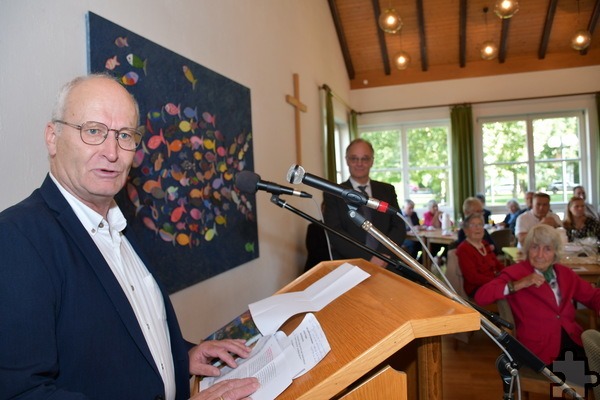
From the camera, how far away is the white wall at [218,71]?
149 cm

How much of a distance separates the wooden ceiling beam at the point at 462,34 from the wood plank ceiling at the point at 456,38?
17 millimetres

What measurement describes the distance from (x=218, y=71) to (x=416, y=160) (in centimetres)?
706

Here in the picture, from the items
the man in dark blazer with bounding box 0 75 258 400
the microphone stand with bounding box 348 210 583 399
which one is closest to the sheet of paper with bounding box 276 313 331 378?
the man in dark blazer with bounding box 0 75 258 400

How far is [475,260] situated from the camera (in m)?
3.49

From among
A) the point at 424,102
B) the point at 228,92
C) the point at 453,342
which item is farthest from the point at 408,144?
the point at 228,92

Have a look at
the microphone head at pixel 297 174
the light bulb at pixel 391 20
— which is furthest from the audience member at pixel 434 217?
the microphone head at pixel 297 174

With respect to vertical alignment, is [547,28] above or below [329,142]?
above

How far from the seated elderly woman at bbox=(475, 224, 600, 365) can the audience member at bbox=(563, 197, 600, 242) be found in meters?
2.86

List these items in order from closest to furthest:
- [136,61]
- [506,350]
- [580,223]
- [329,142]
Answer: [506,350], [136,61], [580,223], [329,142]

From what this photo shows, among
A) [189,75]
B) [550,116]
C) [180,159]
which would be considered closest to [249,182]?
[180,159]

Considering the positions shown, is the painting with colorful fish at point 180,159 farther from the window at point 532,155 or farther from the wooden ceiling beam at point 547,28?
the window at point 532,155

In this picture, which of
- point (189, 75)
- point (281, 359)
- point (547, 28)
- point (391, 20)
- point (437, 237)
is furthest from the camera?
point (547, 28)

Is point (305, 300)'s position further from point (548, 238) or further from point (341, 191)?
point (548, 238)

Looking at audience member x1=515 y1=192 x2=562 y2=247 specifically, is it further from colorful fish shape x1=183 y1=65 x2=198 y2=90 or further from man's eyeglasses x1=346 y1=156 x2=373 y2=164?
colorful fish shape x1=183 y1=65 x2=198 y2=90
